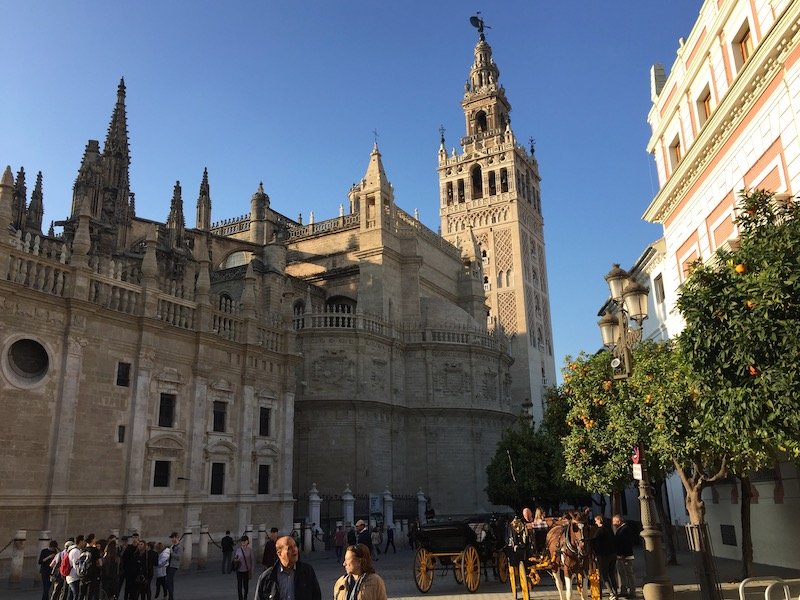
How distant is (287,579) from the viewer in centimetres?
512

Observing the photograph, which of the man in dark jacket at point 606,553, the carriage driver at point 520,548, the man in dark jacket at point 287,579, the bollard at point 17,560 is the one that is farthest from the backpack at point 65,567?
the man in dark jacket at point 606,553

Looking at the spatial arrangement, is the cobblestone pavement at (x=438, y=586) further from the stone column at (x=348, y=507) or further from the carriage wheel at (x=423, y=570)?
the stone column at (x=348, y=507)

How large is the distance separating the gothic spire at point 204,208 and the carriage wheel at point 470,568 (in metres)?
30.5

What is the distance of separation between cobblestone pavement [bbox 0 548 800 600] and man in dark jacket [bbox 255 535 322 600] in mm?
8244

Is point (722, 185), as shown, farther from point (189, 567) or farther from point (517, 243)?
point (517, 243)

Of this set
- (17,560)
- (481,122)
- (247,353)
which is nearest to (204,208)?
(247,353)

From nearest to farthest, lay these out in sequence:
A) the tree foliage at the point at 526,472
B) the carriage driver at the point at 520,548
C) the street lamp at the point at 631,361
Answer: the street lamp at the point at 631,361 < the carriage driver at the point at 520,548 < the tree foliage at the point at 526,472

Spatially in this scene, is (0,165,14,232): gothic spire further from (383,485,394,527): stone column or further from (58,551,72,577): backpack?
(383,485,394,527): stone column

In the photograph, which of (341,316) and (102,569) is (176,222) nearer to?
(341,316)

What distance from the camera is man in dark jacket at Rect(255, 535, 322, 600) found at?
201 inches

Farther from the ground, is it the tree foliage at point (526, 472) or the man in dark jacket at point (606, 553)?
the tree foliage at point (526, 472)

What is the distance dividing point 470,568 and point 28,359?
12.4m

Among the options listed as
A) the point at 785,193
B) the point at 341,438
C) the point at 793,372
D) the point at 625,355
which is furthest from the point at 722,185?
the point at 341,438

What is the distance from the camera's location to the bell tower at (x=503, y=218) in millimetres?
57094
